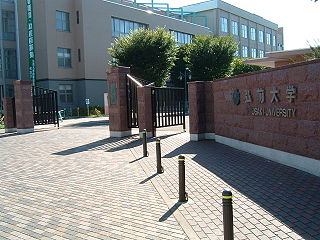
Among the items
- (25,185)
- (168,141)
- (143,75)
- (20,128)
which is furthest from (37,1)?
(25,185)

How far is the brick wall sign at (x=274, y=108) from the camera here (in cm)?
708

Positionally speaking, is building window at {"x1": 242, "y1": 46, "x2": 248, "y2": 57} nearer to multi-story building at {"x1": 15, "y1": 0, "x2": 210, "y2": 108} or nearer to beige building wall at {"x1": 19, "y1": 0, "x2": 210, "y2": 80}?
beige building wall at {"x1": 19, "y1": 0, "x2": 210, "y2": 80}

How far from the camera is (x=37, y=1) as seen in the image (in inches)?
1449

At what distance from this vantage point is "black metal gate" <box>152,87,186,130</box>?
14984mm

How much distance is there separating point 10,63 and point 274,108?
37096mm

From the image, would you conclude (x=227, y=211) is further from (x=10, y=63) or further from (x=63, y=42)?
(x=10, y=63)

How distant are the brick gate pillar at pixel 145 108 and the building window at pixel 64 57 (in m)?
26.0

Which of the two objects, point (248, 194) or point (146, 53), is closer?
point (248, 194)

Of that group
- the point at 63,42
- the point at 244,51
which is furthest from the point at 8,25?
the point at 244,51

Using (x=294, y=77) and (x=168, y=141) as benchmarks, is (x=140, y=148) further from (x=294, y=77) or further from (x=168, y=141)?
(x=294, y=77)

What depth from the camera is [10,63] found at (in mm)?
39281

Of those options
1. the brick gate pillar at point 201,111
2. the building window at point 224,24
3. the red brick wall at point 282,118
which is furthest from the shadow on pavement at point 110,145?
the building window at point 224,24

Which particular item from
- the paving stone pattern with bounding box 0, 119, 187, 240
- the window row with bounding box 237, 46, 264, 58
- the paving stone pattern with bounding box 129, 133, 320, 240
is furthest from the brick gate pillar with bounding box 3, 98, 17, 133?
the window row with bounding box 237, 46, 264, 58

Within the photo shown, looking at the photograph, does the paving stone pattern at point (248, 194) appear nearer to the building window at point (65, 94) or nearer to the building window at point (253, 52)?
the building window at point (65, 94)
